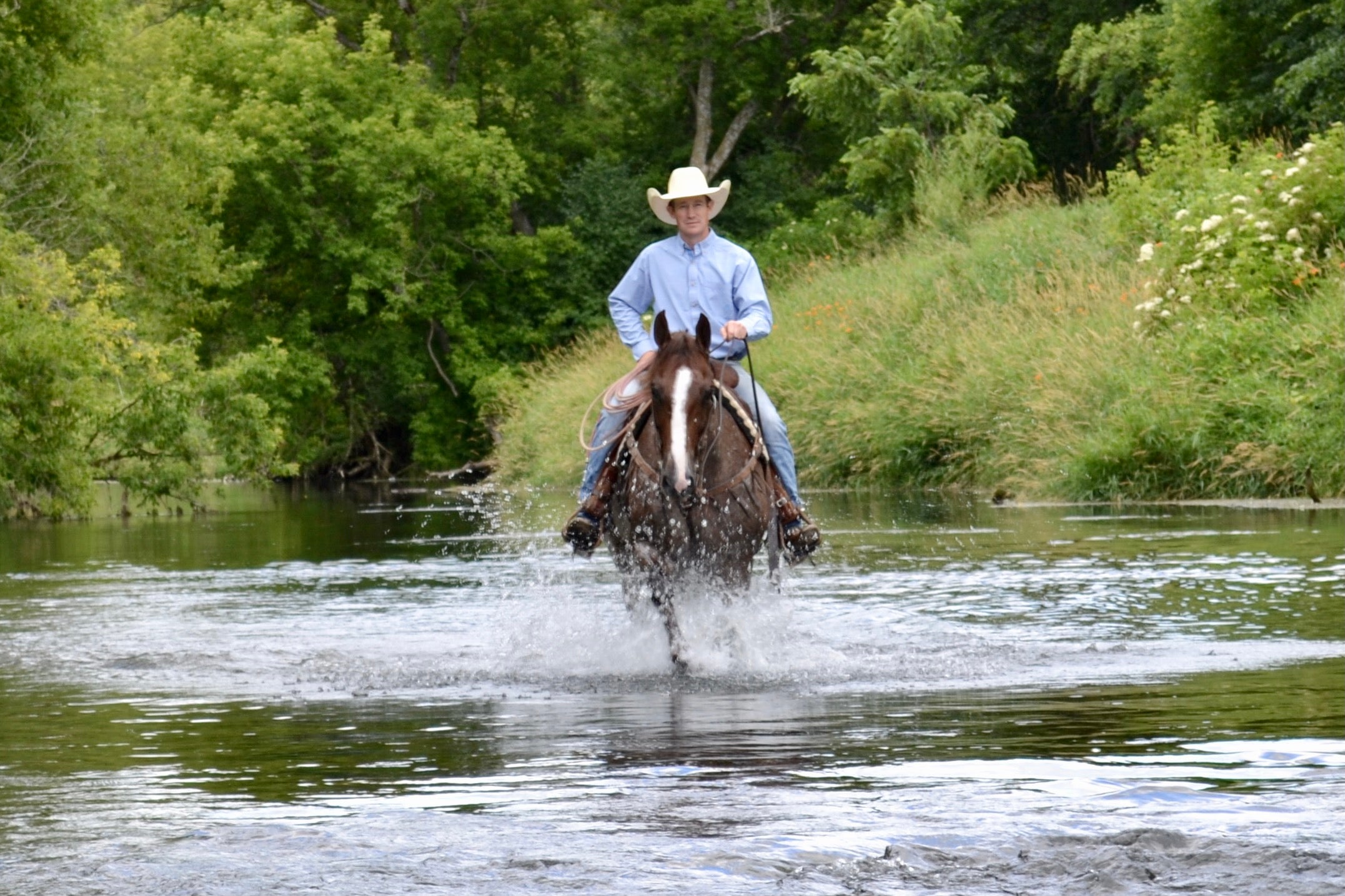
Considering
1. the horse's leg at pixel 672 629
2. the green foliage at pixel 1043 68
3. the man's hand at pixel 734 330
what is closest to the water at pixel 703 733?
the horse's leg at pixel 672 629

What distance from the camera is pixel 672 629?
33.5 feet

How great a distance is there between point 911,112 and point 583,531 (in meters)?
33.4

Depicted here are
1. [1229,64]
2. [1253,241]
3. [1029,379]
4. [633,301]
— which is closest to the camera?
Answer: [633,301]

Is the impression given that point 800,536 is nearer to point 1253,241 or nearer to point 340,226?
point 1253,241

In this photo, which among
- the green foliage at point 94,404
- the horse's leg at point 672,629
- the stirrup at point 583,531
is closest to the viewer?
the horse's leg at point 672,629

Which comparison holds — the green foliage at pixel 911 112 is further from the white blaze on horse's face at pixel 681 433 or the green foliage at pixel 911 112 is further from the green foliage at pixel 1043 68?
the white blaze on horse's face at pixel 681 433

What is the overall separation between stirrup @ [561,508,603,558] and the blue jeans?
0.54 feet

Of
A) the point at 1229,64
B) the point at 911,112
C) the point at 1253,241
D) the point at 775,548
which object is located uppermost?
the point at 911,112

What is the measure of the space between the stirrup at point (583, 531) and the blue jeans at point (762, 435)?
0.16 meters

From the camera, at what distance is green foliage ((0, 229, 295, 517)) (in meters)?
30.5

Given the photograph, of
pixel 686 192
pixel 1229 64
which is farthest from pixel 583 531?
pixel 1229 64

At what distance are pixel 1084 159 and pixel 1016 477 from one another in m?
23.8

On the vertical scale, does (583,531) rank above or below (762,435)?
below

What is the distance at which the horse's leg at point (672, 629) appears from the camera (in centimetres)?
1012
